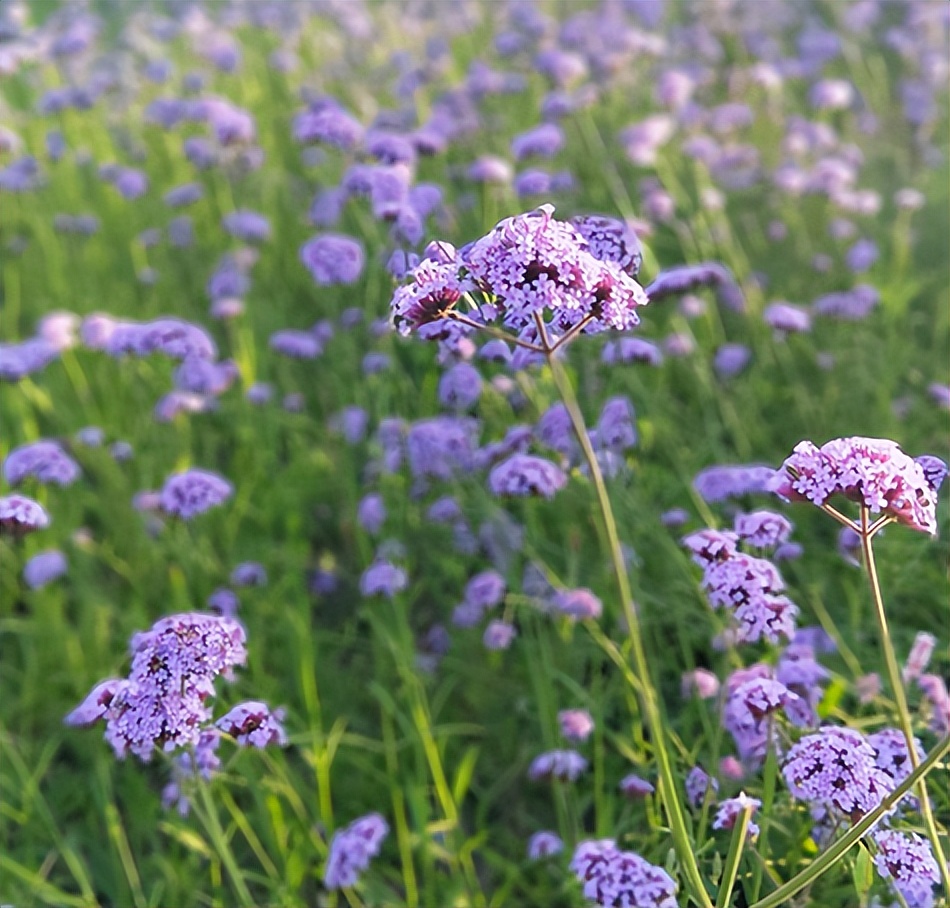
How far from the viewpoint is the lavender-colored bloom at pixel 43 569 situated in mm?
2742

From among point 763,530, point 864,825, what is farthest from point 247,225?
point 864,825

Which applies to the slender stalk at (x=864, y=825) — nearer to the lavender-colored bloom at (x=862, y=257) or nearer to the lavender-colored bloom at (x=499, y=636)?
the lavender-colored bloom at (x=499, y=636)

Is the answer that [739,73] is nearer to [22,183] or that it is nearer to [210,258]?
[210,258]

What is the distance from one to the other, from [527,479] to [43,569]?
1.34m

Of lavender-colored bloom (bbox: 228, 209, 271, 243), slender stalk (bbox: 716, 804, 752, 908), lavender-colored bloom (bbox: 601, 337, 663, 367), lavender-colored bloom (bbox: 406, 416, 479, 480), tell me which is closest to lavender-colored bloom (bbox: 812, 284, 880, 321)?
lavender-colored bloom (bbox: 601, 337, 663, 367)

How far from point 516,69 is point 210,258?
188 cm

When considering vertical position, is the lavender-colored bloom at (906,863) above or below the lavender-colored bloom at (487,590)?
below

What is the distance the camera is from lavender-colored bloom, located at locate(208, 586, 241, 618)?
2508 millimetres

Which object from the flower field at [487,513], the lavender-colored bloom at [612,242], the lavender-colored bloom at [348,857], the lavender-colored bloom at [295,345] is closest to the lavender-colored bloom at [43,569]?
the flower field at [487,513]

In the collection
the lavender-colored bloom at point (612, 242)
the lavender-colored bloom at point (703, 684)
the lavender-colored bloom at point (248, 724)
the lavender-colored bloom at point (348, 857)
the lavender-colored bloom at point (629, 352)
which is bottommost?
the lavender-colored bloom at point (348, 857)

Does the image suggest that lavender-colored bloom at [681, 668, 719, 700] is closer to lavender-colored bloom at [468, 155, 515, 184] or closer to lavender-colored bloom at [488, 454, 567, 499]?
lavender-colored bloom at [488, 454, 567, 499]

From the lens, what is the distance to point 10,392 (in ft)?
11.4

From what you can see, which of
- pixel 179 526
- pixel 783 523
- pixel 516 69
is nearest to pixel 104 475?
pixel 179 526

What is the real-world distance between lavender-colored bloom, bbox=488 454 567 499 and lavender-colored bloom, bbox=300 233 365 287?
778 millimetres
